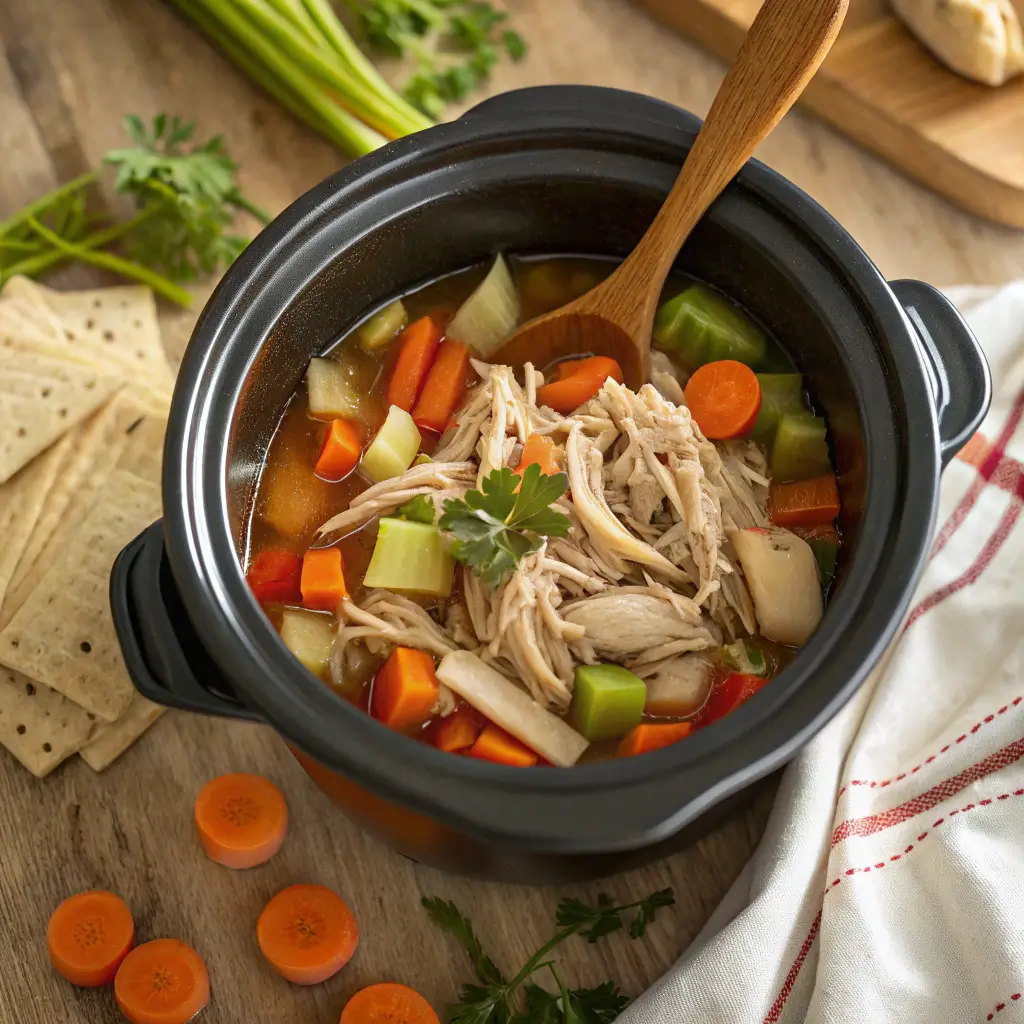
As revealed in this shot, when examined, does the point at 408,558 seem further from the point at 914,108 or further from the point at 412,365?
the point at 914,108

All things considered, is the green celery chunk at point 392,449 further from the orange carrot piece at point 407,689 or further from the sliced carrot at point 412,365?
the orange carrot piece at point 407,689

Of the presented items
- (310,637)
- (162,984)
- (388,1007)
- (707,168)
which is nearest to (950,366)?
(707,168)

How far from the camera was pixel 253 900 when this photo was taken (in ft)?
8.14

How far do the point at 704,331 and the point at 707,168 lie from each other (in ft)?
1.16

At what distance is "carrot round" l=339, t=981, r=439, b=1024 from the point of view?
91.2 inches

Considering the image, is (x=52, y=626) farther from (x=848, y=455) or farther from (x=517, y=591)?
(x=848, y=455)

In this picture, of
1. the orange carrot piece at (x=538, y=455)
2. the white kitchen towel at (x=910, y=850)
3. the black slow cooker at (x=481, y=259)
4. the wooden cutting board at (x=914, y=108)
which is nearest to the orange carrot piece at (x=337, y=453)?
the black slow cooker at (x=481, y=259)

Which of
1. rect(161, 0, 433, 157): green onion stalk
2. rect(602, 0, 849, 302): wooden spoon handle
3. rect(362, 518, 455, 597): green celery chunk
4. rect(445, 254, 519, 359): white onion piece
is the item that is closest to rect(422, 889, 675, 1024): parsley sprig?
rect(362, 518, 455, 597): green celery chunk

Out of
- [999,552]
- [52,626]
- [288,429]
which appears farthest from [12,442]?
[999,552]

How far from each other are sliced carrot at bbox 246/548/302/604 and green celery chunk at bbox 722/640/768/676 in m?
0.86

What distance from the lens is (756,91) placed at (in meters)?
2.22

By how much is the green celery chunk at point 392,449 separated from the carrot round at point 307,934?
35.6 inches

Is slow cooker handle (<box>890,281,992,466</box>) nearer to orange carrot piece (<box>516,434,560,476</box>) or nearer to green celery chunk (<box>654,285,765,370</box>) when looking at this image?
green celery chunk (<box>654,285,765,370</box>)

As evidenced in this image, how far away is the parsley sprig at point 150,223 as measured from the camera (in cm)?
293
